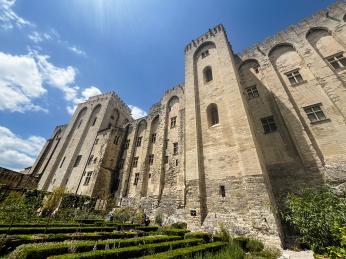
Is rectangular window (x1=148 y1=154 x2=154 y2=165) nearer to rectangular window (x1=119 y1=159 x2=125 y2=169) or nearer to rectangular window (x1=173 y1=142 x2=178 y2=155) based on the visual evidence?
rectangular window (x1=173 y1=142 x2=178 y2=155)

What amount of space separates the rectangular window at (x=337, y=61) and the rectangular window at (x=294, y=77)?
84.9 inches

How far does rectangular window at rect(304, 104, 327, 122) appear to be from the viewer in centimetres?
1213

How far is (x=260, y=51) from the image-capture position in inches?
683

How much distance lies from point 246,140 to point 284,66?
8.97 meters

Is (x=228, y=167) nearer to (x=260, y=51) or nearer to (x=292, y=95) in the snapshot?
(x=292, y=95)

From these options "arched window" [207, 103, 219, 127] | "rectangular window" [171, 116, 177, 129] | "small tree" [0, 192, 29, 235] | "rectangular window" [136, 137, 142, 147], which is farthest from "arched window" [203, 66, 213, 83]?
"small tree" [0, 192, 29, 235]

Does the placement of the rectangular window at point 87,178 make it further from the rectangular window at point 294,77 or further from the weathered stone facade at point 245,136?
the rectangular window at point 294,77

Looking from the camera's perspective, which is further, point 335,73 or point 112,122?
point 112,122

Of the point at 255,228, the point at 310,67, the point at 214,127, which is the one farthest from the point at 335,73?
the point at 255,228

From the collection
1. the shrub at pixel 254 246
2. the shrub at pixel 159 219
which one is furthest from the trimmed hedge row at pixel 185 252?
the shrub at pixel 159 219

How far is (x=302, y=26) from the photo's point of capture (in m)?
16.0

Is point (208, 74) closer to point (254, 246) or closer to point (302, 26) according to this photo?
point (302, 26)

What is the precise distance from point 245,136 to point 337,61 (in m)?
9.64

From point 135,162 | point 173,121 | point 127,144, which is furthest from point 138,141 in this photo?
point 173,121
